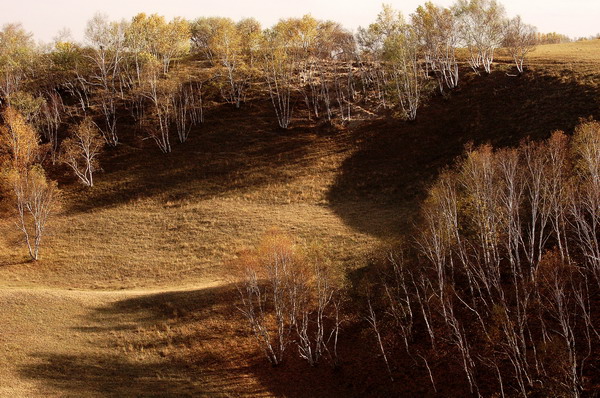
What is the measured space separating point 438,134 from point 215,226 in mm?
34985

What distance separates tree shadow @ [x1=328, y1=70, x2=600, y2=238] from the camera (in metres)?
53.4

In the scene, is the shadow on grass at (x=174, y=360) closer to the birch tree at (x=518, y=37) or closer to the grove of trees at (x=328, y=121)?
the grove of trees at (x=328, y=121)

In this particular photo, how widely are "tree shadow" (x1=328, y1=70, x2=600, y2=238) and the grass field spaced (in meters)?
0.25

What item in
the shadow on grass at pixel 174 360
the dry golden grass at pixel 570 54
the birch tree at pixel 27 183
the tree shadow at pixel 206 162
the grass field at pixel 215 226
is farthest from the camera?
the dry golden grass at pixel 570 54

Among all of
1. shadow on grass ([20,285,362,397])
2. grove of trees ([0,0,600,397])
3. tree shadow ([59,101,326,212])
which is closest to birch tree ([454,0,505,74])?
A: grove of trees ([0,0,600,397])

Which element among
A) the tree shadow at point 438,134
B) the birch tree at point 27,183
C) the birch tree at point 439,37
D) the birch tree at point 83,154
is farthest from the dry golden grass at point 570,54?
the birch tree at point 27,183

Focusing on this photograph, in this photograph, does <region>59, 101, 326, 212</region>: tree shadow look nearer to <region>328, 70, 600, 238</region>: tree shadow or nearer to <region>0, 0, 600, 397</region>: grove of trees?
<region>0, 0, 600, 397</region>: grove of trees

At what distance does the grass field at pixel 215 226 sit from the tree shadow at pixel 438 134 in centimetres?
25

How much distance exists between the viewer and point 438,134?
6444 cm

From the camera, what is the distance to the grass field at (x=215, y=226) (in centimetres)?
3253

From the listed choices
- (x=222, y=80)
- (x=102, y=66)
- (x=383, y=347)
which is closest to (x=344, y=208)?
(x=383, y=347)

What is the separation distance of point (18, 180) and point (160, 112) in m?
27.3

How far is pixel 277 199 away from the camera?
58750 mm

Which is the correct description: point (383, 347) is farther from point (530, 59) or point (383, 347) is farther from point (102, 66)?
point (102, 66)
